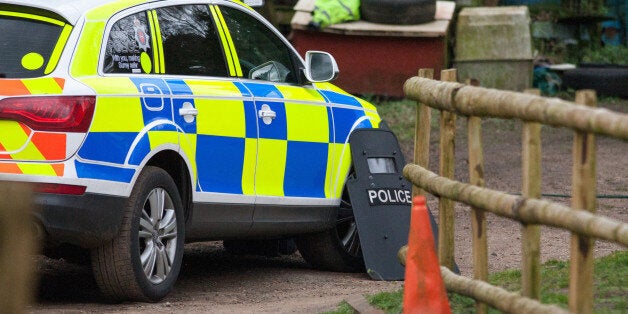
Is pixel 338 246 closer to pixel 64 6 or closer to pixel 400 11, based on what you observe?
pixel 64 6

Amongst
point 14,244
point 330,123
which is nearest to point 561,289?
point 330,123

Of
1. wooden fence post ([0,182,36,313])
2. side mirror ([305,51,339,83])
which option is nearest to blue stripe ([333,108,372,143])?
side mirror ([305,51,339,83])

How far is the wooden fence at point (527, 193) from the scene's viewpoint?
438 cm

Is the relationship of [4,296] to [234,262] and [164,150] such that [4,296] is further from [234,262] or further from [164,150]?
[234,262]

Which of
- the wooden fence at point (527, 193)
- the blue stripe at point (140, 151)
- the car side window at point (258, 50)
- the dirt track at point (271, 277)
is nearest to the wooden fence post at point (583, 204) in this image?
the wooden fence at point (527, 193)

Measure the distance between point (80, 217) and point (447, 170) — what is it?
5.70 feet

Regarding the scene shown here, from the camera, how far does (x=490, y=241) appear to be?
8961mm

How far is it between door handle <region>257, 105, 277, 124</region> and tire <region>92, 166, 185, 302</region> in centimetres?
87

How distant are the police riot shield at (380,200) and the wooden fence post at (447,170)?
1987mm

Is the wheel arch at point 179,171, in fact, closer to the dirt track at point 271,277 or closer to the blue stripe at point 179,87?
the blue stripe at point 179,87

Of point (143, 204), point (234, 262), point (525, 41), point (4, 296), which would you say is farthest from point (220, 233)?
point (525, 41)

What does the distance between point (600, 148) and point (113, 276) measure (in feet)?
25.7

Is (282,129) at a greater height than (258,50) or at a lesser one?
lesser

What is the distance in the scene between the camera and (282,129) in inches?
294
